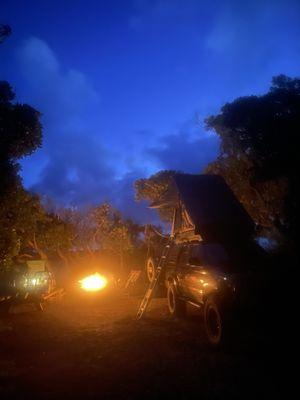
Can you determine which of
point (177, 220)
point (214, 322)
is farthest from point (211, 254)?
point (177, 220)

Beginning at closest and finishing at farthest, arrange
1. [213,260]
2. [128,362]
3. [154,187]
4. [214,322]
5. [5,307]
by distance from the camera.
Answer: [128,362] < [214,322] < [213,260] < [5,307] < [154,187]

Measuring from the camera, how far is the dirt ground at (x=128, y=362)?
537cm

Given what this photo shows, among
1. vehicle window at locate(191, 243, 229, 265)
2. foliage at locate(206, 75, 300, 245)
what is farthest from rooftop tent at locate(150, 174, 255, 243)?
foliage at locate(206, 75, 300, 245)

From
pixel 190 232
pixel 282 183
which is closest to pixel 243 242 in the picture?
pixel 190 232

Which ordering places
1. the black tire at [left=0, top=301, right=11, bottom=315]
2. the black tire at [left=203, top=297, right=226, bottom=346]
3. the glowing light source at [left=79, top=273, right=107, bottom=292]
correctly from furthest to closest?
the glowing light source at [left=79, top=273, right=107, bottom=292] < the black tire at [left=0, top=301, right=11, bottom=315] < the black tire at [left=203, top=297, right=226, bottom=346]

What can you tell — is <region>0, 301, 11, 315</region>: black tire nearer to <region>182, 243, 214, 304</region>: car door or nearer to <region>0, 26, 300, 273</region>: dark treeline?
<region>0, 26, 300, 273</region>: dark treeline

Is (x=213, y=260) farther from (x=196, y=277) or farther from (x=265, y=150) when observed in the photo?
(x=265, y=150)

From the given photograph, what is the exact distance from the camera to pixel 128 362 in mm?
6859

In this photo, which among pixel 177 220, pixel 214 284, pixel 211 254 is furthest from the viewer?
pixel 177 220

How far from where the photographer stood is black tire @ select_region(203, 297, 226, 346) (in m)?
7.46

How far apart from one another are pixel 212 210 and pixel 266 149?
22.2ft

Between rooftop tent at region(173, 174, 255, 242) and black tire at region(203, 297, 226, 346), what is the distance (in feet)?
11.7

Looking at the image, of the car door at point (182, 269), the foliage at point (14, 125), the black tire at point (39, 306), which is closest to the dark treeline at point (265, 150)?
the car door at point (182, 269)

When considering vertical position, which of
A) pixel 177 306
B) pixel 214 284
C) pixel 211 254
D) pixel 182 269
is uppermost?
pixel 211 254
